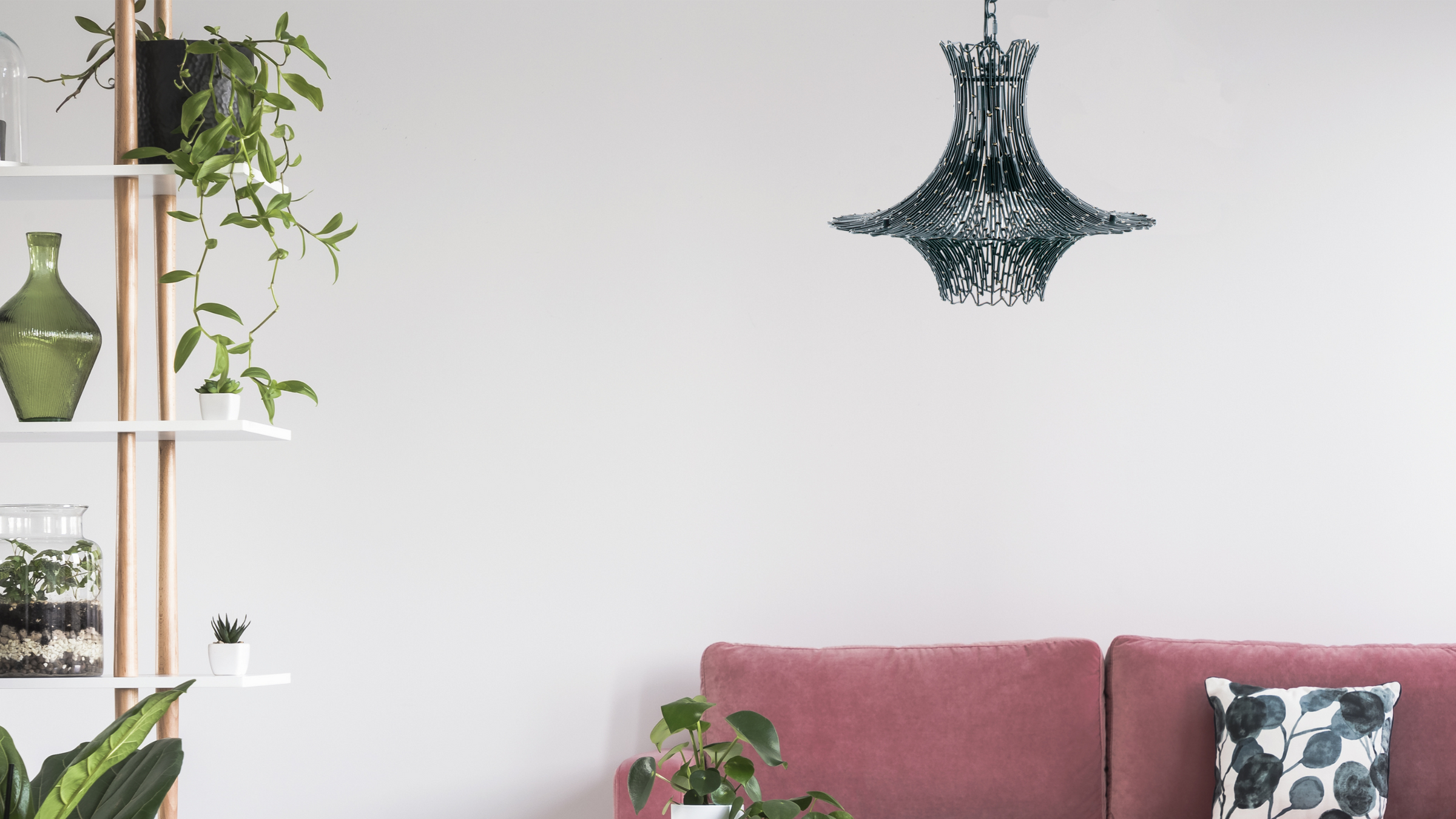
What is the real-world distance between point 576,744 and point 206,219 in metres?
1.48

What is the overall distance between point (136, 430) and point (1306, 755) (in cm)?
201

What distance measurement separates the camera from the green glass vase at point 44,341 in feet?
4.76

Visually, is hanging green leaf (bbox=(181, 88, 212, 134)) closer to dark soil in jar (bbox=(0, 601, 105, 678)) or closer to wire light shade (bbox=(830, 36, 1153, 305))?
dark soil in jar (bbox=(0, 601, 105, 678))

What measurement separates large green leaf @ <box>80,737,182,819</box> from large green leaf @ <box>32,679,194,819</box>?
2 cm

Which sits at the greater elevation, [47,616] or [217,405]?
[217,405]

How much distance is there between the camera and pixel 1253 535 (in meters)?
2.49

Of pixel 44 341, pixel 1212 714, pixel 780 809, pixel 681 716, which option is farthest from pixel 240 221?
pixel 1212 714

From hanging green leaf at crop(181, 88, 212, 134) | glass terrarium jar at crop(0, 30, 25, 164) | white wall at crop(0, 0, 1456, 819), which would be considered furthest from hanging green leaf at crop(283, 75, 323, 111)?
white wall at crop(0, 0, 1456, 819)

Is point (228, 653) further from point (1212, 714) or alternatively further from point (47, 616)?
point (1212, 714)

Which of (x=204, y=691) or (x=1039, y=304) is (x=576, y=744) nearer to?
(x=204, y=691)

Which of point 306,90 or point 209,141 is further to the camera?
point 306,90

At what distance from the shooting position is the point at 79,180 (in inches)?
58.1

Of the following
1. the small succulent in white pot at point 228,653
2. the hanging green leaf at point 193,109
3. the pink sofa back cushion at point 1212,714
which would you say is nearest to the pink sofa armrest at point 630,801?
the small succulent in white pot at point 228,653

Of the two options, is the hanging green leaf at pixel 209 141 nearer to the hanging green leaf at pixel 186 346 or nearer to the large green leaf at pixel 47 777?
the hanging green leaf at pixel 186 346
